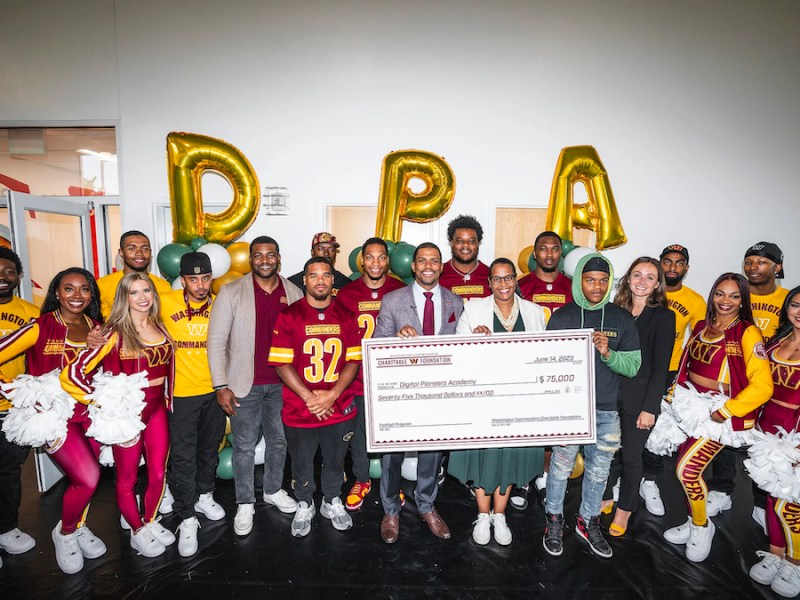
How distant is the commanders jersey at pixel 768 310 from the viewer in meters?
3.39

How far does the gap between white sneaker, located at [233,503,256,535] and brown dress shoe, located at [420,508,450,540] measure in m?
1.30

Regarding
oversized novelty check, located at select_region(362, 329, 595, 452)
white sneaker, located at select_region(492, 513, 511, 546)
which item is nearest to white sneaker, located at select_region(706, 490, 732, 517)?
oversized novelty check, located at select_region(362, 329, 595, 452)

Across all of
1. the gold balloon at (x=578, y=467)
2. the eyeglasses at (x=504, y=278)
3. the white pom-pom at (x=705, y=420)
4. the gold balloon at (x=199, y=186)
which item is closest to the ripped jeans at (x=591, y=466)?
the white pom-pom at (x=705, y=420)

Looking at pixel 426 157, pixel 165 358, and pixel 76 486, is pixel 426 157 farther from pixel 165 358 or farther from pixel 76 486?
pixel 76 486

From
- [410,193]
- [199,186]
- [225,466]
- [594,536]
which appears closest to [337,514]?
[225,466]

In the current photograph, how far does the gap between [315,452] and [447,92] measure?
4.47 metres

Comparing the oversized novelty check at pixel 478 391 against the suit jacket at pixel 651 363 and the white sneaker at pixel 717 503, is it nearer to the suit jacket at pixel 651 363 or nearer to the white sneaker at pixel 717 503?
the suit jacket at pixel 651 363

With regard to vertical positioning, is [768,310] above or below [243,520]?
above

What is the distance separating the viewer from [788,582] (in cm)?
242

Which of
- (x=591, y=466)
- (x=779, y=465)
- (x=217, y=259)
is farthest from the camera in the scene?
(x=217, y=259)

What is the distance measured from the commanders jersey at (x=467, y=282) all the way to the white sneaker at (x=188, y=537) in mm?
2595

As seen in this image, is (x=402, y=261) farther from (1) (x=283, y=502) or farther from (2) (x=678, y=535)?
(2) (x=678, y=535)

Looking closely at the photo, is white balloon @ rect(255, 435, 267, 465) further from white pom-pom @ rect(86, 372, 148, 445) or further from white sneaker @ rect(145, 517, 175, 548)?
white pom-pom @ rect(86, 372, 148, 445)

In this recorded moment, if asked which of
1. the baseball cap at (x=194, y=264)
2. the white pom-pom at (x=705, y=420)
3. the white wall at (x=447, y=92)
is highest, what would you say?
the white wall at (x=447, y=92)
